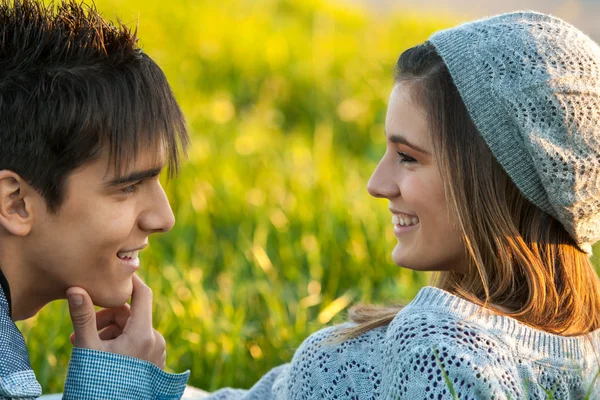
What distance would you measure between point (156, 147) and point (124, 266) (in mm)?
339

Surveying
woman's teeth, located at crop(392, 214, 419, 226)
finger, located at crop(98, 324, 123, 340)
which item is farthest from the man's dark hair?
woman's teeth, located at crop(392, 214, 419, 226)

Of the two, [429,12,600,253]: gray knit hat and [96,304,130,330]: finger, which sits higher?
[429,12,600,253]: gray knit hat

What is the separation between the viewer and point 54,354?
3314 millimetres

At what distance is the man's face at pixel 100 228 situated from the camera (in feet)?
7.77

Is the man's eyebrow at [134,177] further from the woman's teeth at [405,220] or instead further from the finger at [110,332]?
the woman's teeth at [405,220]

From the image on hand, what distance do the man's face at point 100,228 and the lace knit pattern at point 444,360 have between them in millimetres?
561

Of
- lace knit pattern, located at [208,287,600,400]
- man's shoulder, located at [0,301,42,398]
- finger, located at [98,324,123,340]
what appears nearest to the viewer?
lace knit pattern, located at [208,287,600,400]

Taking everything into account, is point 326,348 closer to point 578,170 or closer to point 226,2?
point 578,170

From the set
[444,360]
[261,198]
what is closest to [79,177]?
[444,360]

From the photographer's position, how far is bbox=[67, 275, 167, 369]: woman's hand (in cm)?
245

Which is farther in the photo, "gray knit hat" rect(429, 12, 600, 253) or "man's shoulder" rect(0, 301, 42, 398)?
"gray knit hat" rect(429, 12, 600, 253)

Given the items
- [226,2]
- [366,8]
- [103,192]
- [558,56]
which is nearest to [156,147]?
[103,192]

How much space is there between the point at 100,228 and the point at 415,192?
2.76ft

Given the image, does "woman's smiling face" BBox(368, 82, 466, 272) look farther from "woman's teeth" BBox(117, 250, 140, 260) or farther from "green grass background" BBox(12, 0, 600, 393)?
"green grass background" BBox(12, 0, 600, 393)
